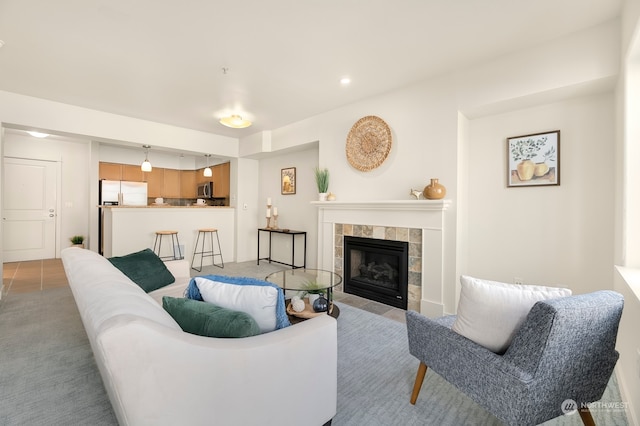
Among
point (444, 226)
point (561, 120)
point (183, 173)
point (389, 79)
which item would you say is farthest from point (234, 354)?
point (183, 173)

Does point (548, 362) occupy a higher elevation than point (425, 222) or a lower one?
lower

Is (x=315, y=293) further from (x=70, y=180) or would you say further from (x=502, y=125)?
(x=70, y=180)

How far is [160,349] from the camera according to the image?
2.90 ft

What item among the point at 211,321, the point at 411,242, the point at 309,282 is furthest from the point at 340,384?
the point at 411,242

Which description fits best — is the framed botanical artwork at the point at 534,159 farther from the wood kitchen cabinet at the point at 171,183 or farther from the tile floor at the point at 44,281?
the wood kitchen cabinet at the point at 171,183

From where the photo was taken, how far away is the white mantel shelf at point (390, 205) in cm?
303

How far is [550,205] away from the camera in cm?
274

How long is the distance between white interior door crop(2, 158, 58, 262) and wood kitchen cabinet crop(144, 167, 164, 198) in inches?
67.0

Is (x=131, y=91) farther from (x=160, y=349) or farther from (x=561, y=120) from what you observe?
(x=561, y=120)

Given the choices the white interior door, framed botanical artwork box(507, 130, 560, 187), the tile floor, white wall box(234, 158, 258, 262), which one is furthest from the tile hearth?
the white interior door

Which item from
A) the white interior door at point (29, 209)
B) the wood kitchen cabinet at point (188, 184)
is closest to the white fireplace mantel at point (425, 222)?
the wood kitchen cabinet at point (188, 184)

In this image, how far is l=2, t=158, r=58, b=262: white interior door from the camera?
Answer: 5.65 meters

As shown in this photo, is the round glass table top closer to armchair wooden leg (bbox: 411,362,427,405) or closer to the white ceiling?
armchair wooden leg (bbox: 411,362,427,405)

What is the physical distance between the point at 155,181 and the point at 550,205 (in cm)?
781
